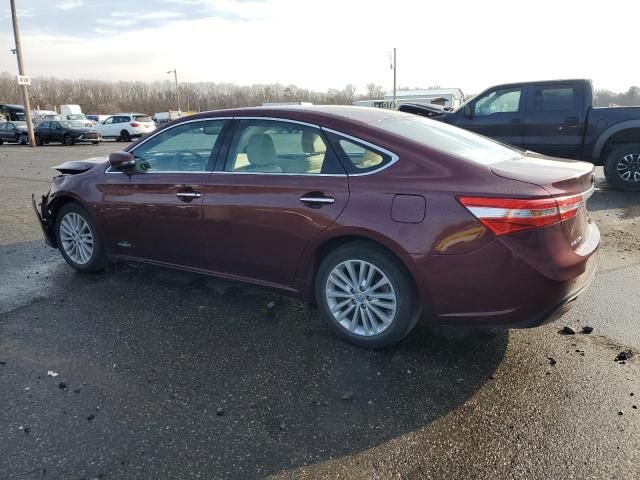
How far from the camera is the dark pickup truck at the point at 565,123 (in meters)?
9.20

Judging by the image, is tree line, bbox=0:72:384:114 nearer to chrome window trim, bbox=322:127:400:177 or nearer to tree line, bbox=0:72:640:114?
tree line, bbox=0:72:640:114

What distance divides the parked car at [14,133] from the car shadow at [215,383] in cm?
2874

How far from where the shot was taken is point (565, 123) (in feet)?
31.3

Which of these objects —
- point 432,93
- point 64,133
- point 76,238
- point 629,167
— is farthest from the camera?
point 432,93

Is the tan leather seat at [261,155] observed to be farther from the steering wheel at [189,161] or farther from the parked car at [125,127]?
the parked car at [125,127]

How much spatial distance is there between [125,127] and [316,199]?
3055 centimetres

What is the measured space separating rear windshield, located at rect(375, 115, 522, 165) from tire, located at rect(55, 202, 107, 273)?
2997 millimetres

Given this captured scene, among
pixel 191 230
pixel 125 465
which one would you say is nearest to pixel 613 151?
pixel 191 230

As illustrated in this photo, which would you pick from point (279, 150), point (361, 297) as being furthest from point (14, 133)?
point (361, 297)

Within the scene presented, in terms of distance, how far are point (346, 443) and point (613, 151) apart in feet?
29.0

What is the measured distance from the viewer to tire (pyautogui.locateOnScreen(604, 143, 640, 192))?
9.15 metres

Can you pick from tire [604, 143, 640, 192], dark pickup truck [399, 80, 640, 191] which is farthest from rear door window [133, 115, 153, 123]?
tire [604, 143, 640, 192]

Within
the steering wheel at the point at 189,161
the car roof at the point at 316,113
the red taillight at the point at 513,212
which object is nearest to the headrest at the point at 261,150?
the car roof at the point at 316,113

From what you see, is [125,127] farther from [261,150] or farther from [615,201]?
[261,150]
